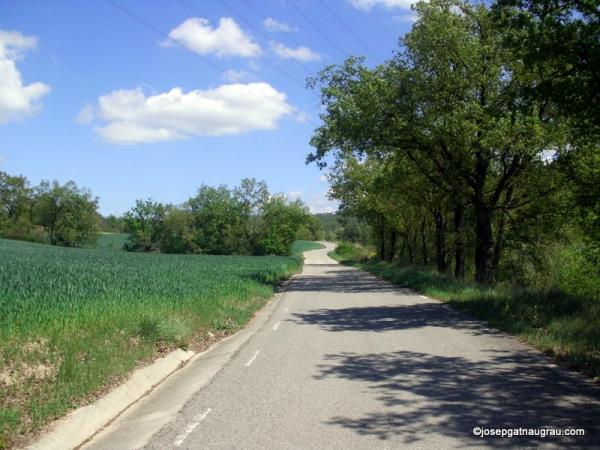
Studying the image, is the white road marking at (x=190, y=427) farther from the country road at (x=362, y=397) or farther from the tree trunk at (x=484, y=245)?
the tree trunk at (x=484, y=245)

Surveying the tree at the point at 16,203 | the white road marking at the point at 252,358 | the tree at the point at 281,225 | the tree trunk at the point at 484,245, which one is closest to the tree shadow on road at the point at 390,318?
the white road marking at the point at 252,358

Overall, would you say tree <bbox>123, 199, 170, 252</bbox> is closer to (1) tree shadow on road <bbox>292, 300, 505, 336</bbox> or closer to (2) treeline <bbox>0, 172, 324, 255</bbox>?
(2) treeline <bbox>0, 172, 324, 255</bbox>

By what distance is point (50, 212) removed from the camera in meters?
101

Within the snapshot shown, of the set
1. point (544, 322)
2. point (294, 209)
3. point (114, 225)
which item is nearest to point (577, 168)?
point (544, 322)

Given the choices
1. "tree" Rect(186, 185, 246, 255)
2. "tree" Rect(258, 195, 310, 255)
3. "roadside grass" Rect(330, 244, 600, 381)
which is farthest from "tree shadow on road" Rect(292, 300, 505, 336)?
"tree" Rect(186, 185, 246, 255)

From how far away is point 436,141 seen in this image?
960 inches

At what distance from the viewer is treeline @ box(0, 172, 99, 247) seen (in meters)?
99.4

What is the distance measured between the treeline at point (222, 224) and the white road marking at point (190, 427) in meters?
75.0

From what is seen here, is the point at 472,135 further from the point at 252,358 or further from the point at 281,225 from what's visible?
the point at 281,225

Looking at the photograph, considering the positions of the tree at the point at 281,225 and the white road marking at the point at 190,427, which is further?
the tree at the point at 281,225

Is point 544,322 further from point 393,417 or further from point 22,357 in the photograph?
point 22,357

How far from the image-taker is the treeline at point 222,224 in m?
82.8

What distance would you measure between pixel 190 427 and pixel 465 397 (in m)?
3.40

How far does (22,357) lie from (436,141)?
20.4m
